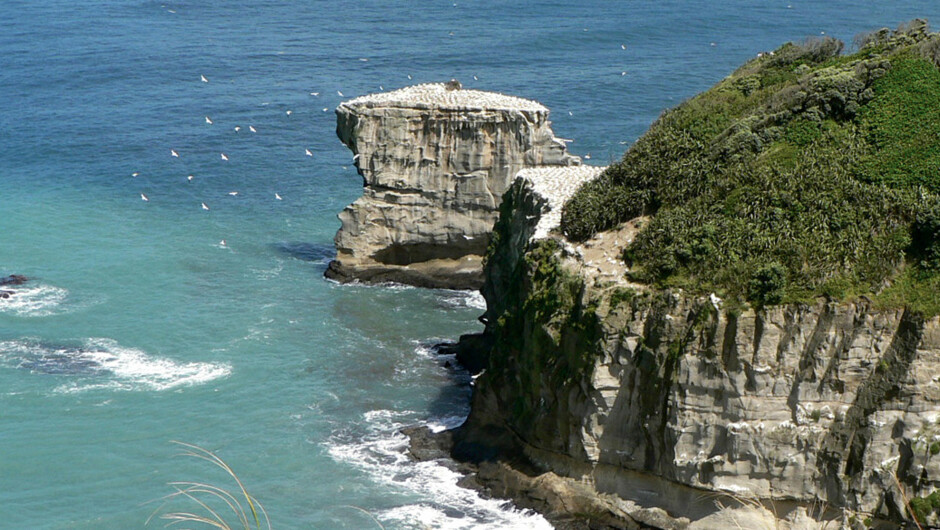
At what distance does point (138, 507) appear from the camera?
41.9 metres

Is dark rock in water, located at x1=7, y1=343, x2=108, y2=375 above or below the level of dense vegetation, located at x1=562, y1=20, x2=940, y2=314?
below

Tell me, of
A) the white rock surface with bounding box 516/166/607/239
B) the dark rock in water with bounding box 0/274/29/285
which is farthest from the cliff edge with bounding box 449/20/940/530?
the dark rock in water with bounding box 0/274/29/285

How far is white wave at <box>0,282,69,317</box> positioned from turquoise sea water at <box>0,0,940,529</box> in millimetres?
169

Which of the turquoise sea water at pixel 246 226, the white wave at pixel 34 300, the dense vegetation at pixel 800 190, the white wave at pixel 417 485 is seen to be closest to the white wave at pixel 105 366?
the turquoise sea water at pixel 246 226

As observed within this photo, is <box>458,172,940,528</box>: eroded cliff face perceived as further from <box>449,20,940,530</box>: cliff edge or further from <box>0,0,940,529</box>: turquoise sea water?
<box>0,0,940,529</box>: turquoise sea water

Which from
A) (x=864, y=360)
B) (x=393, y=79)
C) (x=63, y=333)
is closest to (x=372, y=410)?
(x=63, y=333)

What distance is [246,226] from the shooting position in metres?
74.2

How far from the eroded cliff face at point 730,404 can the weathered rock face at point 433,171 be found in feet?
73.8

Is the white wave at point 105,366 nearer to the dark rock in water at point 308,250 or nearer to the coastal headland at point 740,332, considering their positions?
the coastal headland at point 740,332

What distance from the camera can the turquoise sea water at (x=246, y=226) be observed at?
1769 inches

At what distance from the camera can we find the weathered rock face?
6394 cm

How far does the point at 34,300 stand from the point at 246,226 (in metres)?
15.7

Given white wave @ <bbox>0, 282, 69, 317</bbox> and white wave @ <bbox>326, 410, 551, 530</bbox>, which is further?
white wave @ <bbox>0, 282, 69, 317</bbox>

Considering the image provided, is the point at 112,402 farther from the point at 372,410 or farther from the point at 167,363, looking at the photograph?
the point at 372,410
